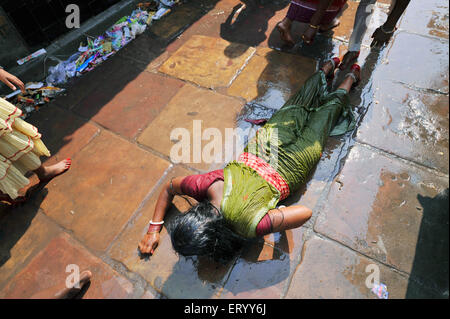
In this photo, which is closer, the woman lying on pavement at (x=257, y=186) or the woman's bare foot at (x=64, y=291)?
the woman lying on pavement at (x=257, y=186)

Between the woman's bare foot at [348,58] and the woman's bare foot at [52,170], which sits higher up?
the woman's bare foot at [52,170]

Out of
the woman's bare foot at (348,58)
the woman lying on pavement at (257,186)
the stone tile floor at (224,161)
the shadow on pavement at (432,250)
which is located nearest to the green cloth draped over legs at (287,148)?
the woman lying on pavement at (257,186)

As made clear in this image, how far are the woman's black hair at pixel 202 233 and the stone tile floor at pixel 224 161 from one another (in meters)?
0.32

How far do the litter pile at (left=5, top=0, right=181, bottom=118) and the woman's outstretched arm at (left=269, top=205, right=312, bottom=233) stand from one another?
3.13 meters

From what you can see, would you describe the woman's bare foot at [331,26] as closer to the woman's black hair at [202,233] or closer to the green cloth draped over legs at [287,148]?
the green cloth draped over legs at [287,148]

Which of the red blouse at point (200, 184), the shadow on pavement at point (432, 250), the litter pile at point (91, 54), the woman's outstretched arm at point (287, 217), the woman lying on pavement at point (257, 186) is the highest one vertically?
the litter pile at point (91, 54)

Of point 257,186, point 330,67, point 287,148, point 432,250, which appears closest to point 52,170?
point 257,186

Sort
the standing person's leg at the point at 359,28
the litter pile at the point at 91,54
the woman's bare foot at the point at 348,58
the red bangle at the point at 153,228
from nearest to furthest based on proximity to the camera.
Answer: the red bangle at the point at 153,228 → the standing person's leg at the point at 359,28 → the woman's bare foot at the point at 348,58 → the litter pile at the point at 91,54

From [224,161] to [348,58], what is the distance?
199 centimetres

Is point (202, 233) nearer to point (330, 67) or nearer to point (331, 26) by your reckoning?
point (330, 67)

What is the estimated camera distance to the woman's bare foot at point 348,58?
3.12 metres

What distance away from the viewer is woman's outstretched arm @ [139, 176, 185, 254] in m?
2.15
